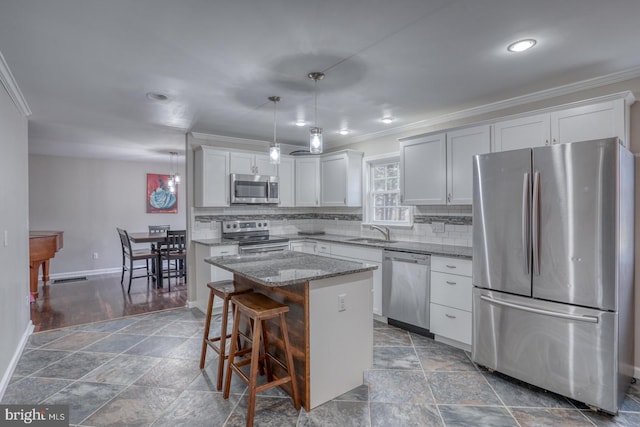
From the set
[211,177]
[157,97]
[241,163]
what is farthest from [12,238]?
[241,163]

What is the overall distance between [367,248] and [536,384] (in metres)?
2.03

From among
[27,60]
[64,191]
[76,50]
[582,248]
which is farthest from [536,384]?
[64,191]

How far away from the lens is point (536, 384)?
7.93 ft

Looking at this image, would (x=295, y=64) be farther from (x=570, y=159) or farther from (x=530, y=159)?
(x=570, y=159)

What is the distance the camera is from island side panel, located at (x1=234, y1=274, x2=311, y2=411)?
2.17 m

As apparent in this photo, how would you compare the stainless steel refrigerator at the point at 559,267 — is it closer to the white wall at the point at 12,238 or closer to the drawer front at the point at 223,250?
the drawer front at the point at 223,250

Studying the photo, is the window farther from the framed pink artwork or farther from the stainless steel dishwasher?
the framed pink artwork

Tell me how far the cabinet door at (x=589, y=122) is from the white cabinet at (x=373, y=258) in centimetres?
202

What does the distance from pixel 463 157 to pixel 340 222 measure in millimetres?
2400

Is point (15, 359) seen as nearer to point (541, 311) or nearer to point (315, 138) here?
point (315, 138)

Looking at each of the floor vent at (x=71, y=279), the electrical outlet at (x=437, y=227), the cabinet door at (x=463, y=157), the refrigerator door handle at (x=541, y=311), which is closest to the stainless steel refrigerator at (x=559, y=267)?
the refrigerator door handle at (x=541, y=311)

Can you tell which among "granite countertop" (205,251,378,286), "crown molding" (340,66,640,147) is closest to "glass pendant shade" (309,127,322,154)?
"granite countertop" (205,251,378,286)

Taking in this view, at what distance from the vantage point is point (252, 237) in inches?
192

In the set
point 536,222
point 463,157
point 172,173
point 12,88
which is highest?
point 12,88
